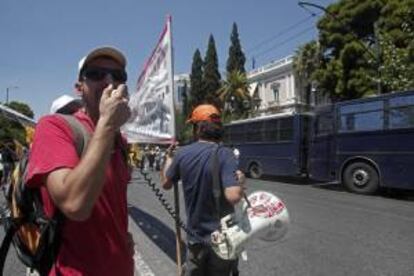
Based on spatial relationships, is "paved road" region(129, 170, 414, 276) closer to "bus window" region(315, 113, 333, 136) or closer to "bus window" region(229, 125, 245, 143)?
"bus window" region(315, 113, 333, 136)

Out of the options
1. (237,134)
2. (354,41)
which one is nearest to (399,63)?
(237,134)

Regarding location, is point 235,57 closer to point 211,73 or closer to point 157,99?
point 211,73

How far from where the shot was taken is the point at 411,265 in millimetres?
7320

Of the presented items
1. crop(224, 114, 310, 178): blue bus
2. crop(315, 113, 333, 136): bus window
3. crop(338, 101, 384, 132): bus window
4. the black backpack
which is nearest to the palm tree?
crop(224, 114, 310, 178): blue bus

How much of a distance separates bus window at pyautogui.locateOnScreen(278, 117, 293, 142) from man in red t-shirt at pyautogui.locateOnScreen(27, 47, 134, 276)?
21.2 metres

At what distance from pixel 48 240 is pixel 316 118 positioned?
61.1 ft

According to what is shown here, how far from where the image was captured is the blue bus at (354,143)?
53.8 feet

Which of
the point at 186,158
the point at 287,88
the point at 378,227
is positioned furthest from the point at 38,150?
the point at 287,88

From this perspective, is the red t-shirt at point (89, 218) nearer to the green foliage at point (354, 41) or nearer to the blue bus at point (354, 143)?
the blue bus at point (354, 143)

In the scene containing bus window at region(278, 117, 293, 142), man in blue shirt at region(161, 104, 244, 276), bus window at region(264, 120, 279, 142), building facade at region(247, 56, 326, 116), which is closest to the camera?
man in blue shirt at region(161, 104, 244, 276)

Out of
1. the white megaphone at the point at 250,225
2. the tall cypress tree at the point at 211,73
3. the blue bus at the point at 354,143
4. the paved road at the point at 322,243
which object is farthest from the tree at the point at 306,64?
the white megaphone at the point at 250,225

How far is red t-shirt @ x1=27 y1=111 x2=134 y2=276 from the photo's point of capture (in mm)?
2195

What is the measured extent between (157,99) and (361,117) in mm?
13293

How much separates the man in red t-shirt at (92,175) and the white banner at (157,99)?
276cm
